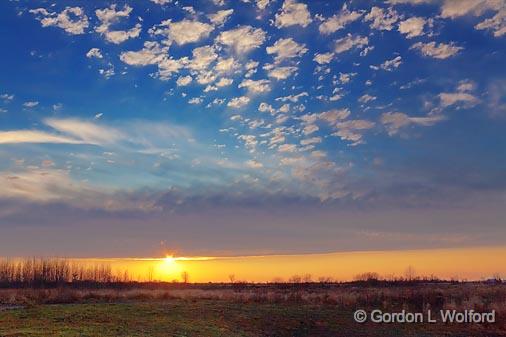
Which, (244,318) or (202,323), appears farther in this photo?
(244,318)

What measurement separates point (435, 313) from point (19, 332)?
105 feet

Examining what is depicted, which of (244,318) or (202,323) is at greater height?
(202,323)

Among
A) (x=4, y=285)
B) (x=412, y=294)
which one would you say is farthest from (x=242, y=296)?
(x=4, y=285)

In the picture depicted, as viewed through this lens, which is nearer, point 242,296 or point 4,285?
point 242,296

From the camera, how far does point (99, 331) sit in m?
27.0

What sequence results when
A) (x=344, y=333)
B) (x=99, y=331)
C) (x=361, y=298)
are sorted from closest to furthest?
1. (x=99, y=331)
2. (x=344, y=333)
3. (x=361, y=298)

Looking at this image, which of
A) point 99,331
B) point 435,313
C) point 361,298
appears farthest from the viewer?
point 361,298

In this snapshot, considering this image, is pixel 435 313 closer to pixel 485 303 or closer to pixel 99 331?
pixel 485 303

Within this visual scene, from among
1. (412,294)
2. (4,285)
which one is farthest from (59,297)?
(4,285)

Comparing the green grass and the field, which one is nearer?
the green grass

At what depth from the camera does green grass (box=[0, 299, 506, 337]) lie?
28447 millimetres

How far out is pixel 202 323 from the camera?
3381 cm

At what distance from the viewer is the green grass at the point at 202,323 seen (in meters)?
28.4

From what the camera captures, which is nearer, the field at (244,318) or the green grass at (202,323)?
the green grass at (202,323)
